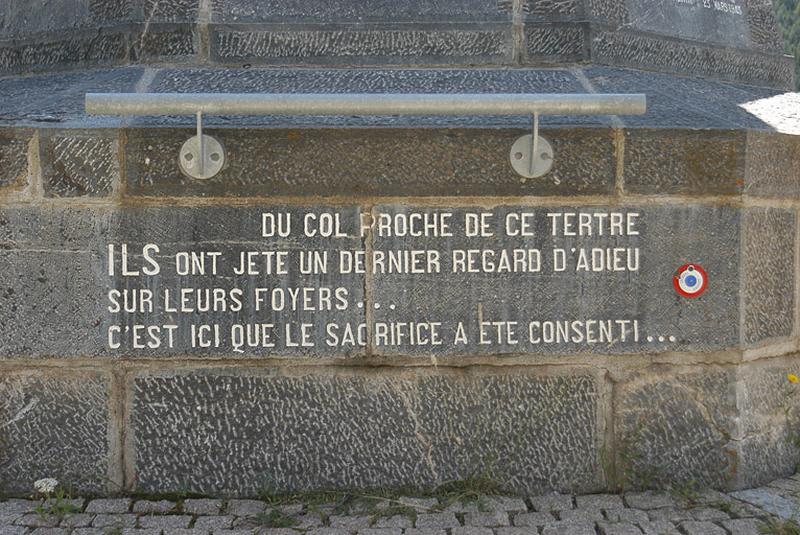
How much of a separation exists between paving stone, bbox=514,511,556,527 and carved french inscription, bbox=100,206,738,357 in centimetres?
61

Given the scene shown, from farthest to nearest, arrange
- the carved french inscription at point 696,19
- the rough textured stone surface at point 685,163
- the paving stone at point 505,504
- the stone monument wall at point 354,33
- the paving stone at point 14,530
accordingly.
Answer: the carved french inscription at point 696,19 < the stone monument wall at point 354,33 < the rough textured stone surface at point 685,163 < the paving stone at point 505,504 < the paving stone at point 14,530

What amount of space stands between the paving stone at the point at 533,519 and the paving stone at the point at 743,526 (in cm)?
60

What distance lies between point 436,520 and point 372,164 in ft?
4.40

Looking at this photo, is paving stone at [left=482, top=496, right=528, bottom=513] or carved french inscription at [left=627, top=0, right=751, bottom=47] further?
carved french inscription at [left=627, top=0, right=751, bottom=47]

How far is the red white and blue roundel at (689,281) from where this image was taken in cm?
295

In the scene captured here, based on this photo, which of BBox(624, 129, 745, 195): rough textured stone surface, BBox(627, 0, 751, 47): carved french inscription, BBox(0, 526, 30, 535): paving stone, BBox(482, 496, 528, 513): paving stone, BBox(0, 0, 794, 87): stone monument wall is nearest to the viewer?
BBox(0, 526, 30, 535): paving stone

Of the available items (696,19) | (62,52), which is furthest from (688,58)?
(62,52)

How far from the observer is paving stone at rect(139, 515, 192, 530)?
2680mm

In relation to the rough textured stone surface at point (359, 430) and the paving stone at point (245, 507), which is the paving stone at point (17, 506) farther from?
the paving stone at point (245, 507)

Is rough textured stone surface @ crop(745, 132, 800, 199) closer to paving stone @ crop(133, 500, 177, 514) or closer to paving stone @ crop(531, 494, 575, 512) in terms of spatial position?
paving stone @ crop(531, 494, 575, 512)

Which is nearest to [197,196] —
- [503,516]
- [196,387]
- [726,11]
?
[196,387]

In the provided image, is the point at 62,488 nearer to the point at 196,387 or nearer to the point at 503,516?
the point at 196,387

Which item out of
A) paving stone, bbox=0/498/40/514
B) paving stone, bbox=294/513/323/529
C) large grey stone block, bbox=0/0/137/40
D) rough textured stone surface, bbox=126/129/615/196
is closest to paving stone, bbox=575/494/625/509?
paving stone, bbox=294/513/323/529

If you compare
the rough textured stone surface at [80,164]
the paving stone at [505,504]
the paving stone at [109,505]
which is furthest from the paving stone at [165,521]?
the rough textured stone surface at [80,164]
